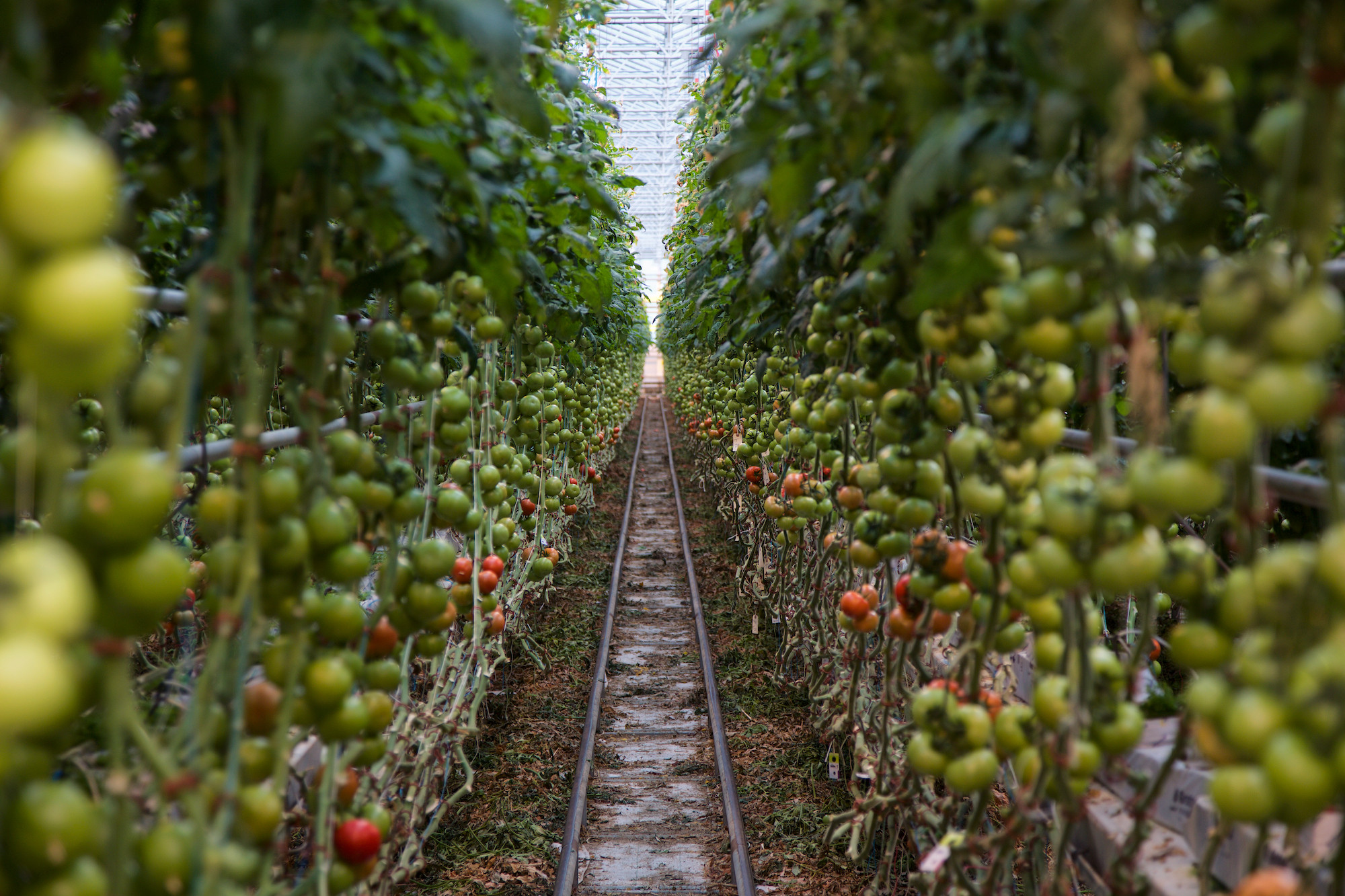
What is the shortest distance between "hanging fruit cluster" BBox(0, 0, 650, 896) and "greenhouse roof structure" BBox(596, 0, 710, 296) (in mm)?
9485

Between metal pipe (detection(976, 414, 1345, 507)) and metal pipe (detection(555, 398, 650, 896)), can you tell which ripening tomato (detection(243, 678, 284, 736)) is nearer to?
metal pipe (detection(976, 414, 1345, 507))

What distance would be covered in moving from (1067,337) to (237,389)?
4.35ft

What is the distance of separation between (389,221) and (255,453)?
51 cm

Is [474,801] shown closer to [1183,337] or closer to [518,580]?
[518,580]

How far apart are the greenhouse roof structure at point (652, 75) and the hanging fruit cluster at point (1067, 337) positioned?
9496 mm

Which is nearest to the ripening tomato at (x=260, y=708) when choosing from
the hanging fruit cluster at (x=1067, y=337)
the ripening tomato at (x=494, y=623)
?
the hanging fruit cluster at (x=1067, y=337)

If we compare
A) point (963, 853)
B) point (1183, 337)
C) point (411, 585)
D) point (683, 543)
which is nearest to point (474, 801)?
point (411, 585)

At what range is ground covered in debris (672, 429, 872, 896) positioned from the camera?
325 centimetres

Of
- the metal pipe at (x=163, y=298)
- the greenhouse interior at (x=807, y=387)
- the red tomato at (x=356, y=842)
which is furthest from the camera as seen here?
the red tomato at (x=356, y=842)

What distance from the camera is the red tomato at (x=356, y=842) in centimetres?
155

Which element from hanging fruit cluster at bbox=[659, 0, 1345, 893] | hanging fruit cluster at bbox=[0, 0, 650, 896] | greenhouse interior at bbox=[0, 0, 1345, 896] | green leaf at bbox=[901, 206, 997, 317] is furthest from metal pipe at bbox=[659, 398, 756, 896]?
green leaf at bbox=[901, 206, 997, 317]

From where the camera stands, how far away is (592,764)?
418 centimetres

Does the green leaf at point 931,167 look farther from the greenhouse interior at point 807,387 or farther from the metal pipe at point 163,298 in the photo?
the metal pipe at point 163,298

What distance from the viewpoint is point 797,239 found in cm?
198
